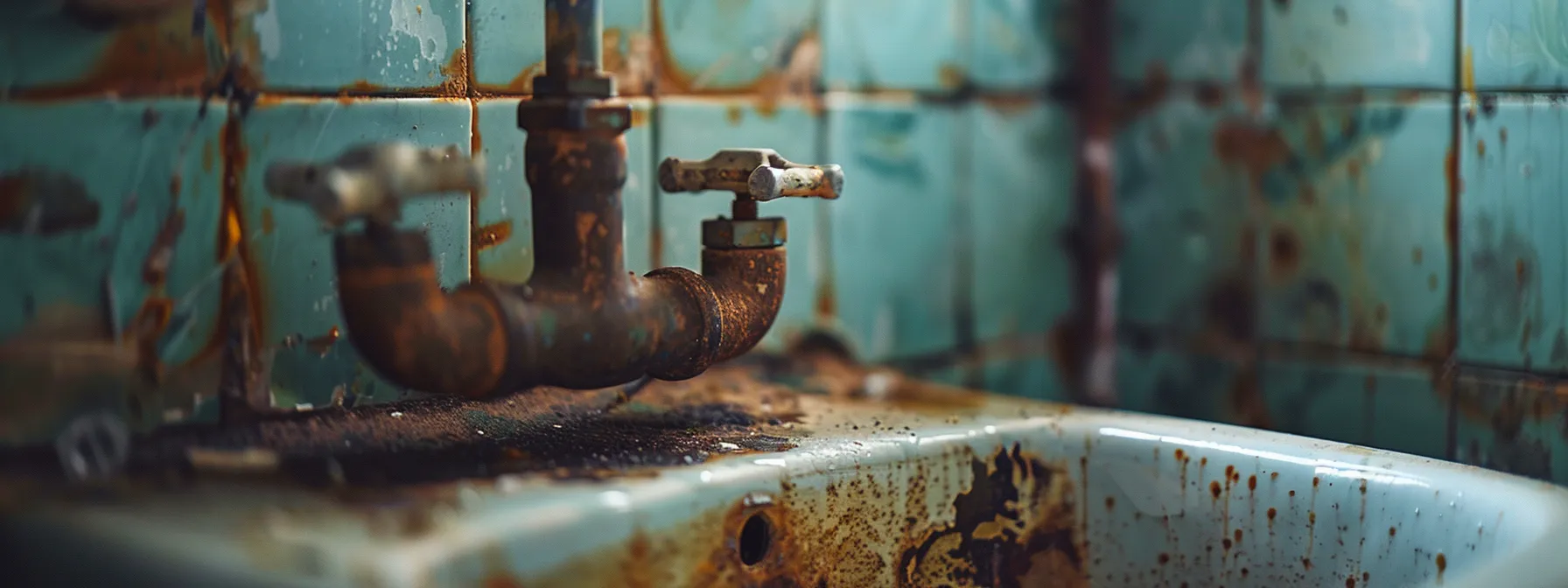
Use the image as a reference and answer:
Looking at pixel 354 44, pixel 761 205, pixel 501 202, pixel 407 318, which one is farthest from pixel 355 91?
pixel 761 205

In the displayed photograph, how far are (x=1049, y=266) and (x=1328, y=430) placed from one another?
1.09 ft

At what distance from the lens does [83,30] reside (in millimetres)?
715

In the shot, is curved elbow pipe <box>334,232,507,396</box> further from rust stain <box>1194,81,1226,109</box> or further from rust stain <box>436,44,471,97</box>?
rust stain <box>1194,81,1226,109</box>

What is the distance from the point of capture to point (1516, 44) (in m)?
1.10

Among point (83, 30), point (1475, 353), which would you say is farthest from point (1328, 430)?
point (83, 30)

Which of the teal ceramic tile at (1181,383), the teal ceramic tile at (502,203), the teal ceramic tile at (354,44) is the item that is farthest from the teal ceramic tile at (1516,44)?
the teal ceramic tile at (354,44)

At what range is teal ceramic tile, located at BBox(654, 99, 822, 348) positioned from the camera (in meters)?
1.05

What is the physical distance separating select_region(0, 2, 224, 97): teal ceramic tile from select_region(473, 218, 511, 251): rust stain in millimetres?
210

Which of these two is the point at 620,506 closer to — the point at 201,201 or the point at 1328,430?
the point at 201,201

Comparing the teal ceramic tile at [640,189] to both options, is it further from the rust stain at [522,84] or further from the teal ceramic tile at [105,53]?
the teal ceramic tile at [105,53]

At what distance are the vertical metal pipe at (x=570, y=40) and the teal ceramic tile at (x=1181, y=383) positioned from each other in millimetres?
872

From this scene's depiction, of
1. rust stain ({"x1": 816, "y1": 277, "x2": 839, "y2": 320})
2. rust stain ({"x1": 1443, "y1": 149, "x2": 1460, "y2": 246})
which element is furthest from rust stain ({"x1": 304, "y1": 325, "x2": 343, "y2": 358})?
rust stain ({"x1": 1443, "y1": 149, "x2": 1460, "y2": 246})

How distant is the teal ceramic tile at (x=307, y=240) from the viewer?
31.3 inches

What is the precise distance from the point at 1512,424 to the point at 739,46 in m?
0.75
